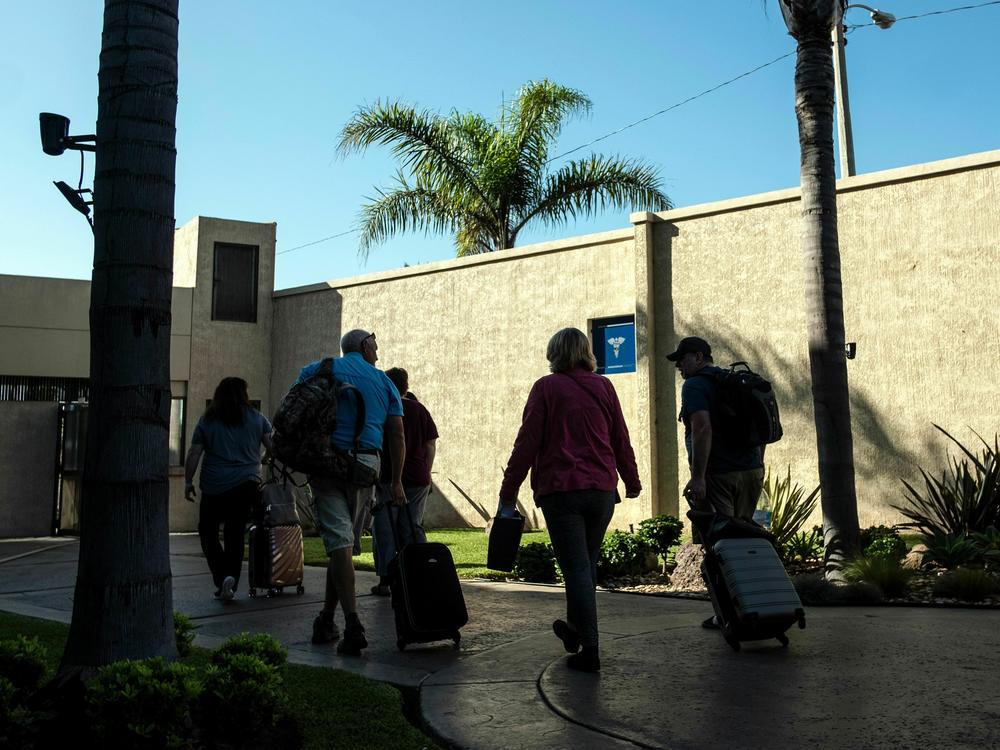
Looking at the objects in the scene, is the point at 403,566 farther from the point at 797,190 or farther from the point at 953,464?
the point at 797,190

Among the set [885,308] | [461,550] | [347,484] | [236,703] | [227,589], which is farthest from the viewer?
[461,550]

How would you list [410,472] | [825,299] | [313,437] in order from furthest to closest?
[825,299] < [410,472] < [313,437]

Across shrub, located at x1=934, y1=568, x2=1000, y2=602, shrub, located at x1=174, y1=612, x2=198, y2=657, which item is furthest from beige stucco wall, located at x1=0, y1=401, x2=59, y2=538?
shrub, located at x1=934, y1=568, x2=1000, y2=602

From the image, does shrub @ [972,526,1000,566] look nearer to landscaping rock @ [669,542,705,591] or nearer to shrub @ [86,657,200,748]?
landscaping rock @ [669,542,705,591]

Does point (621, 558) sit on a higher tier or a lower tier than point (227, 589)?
higher

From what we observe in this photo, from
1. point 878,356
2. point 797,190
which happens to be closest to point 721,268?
point 797,190

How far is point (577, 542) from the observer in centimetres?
526

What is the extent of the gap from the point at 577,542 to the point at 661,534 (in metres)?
5.19

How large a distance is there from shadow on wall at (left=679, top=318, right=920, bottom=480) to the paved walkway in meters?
4.92

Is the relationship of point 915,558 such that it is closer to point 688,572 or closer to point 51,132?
point 688,572

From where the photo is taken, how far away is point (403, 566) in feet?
19.3

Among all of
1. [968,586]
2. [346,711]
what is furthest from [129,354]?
[968,586]

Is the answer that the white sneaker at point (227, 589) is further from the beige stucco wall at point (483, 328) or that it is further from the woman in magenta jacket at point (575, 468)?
the beige stucco wall at point (483, 328)

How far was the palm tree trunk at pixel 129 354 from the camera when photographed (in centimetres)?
400
